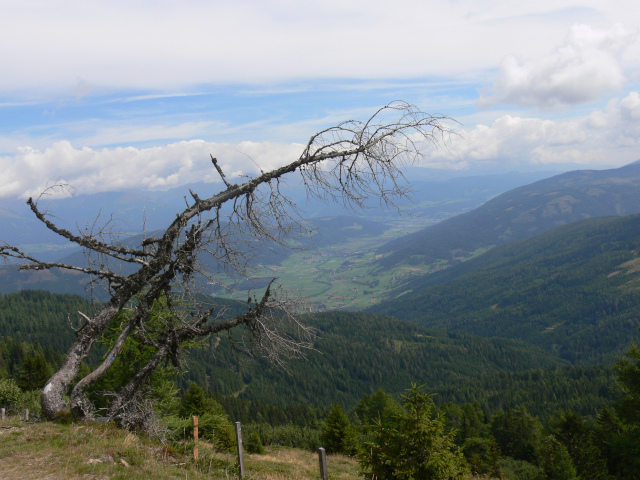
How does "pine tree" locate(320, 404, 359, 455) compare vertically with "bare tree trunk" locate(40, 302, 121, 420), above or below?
below

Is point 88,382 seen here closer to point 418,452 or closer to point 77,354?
point 77,354

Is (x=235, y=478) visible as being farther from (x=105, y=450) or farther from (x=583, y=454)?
(x=583, y=454)

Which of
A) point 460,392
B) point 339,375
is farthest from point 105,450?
point 339,375

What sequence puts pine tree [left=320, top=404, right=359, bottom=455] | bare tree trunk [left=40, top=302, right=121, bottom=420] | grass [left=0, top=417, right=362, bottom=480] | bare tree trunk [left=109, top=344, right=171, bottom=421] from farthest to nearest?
pine tree [left=320, top=404, right=359, bottom=455] → bare tree trunk [left=109, top=344, right=171, bottom=421] → bare tree trunk [left=40, top=302, right=121, bottom=420] → grass [left=0, top=417, right=362, bottom=480]

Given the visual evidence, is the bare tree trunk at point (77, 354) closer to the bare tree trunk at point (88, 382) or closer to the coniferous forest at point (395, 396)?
the bare tree trunk at point (88, 382)

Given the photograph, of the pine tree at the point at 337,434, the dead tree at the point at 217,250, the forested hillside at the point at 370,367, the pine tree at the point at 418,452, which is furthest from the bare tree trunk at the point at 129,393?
the forested hillside at the point at 370,367

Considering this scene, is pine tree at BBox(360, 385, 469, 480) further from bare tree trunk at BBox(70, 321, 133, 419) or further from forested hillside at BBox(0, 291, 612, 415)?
forested hillside at BBox(0, 291, 612, 415)

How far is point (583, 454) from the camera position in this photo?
35.9 meters

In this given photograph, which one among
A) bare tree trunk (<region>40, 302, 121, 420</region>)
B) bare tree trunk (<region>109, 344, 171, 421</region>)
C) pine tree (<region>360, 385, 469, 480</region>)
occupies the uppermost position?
bare tree trunk (<region>40, 302, 121, 420</region>)

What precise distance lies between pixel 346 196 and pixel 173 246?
3.34 meters

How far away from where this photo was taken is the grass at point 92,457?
6379mm

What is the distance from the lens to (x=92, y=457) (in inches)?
267

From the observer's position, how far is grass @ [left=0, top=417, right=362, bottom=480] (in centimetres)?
638

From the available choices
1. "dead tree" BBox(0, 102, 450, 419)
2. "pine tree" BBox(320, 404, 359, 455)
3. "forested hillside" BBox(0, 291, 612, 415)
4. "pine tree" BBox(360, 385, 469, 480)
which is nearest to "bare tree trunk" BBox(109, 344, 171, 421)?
"dead tree" BBox(0, 102, 450, 419)
